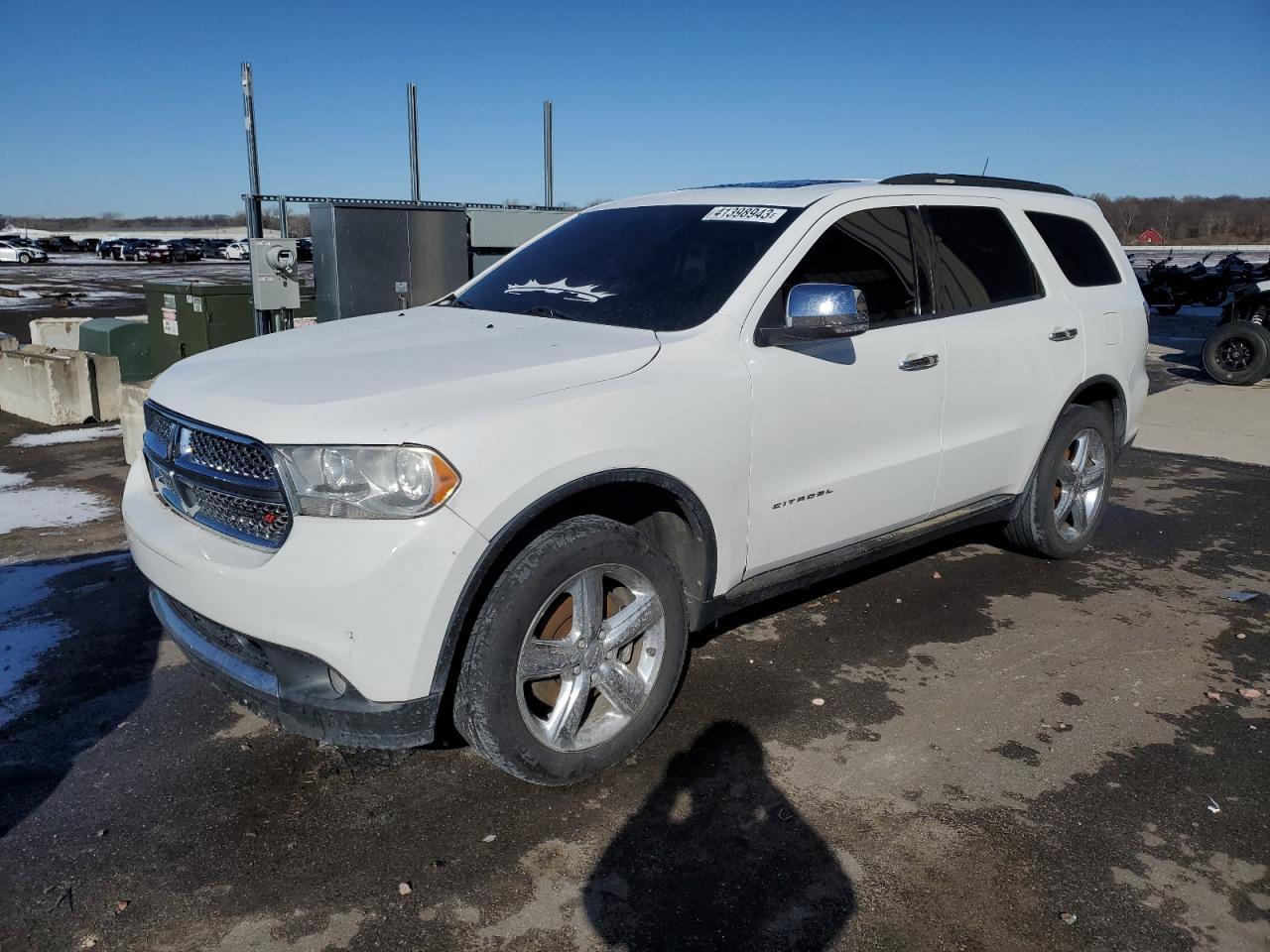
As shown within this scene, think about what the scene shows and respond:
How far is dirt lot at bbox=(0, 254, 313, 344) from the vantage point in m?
20.7

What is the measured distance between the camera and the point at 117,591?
476 cm

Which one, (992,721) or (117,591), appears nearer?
(992,721)

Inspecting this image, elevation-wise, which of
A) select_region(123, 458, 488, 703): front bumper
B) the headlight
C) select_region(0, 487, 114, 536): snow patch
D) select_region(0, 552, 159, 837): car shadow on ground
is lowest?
select_region(0, 487, 114, 536): snow patch

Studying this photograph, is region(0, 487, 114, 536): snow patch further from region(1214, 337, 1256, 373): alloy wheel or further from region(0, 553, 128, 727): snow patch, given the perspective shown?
region(1214, 337, 1256, 373): alloy wheel

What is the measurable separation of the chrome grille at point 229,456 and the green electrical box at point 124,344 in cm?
763

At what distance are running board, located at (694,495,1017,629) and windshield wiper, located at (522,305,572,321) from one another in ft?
3.89

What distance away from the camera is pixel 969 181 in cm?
470

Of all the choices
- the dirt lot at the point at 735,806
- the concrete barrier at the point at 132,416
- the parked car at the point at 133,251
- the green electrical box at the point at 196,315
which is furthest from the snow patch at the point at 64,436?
the parked car at the point at 133,251

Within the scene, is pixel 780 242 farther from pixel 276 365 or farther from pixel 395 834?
pixel 395 834

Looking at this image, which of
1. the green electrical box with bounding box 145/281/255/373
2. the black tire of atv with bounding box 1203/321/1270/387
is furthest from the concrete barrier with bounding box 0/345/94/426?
the black tire of atv with bounding box 1203/321/1270/387

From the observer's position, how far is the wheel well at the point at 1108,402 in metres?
5.17

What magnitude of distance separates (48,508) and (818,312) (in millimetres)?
5172

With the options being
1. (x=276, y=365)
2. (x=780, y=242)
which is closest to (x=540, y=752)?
(x=276, y=365)

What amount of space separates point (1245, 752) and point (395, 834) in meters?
2.85
